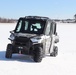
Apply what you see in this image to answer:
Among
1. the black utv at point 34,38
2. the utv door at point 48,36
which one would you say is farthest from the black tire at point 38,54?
the utv door at point 48,36

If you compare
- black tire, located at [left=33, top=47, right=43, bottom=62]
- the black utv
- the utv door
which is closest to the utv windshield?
the black utv

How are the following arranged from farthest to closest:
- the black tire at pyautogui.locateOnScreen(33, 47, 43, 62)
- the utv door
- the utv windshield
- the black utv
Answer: the utv windshield, the utv door, the black utv, the black tire at pyautogui.locateOnScreen(33, 47, 43, 62)

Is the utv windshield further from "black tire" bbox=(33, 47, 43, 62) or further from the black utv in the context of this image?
"black tire" bbox=(33, 47, 43, 62)

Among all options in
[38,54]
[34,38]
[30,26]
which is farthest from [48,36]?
[38,54]

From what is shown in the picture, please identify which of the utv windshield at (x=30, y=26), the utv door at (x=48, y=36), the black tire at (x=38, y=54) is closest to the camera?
the black tire at (x=38, y=54)

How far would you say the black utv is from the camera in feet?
→ 42.3

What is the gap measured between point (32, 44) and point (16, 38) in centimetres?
66

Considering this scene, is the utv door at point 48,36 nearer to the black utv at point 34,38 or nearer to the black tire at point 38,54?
the black utv at point 34,38

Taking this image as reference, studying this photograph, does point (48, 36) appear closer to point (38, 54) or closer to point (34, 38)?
point (34, 38)

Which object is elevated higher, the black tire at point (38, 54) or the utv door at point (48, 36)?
the utv door at point (48, 36)

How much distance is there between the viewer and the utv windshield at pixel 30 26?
13809 millimetres

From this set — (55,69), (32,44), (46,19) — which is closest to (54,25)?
(46,19)

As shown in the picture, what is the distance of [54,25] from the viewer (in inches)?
588

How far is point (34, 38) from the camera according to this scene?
1291 centimetres
